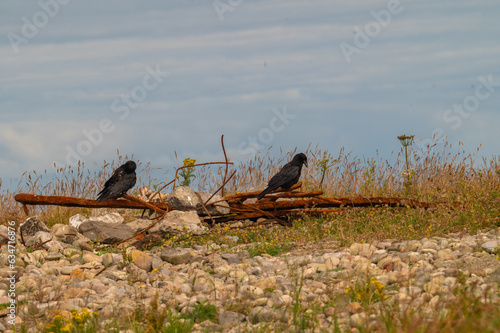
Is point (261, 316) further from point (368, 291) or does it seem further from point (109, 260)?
point (109, 260)

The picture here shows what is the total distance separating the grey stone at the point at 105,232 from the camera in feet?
24.2

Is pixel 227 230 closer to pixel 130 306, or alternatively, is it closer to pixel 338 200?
pixel 338 200

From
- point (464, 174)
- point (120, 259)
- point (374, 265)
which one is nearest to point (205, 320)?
point (374, 265)

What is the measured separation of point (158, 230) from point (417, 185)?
5718 mm

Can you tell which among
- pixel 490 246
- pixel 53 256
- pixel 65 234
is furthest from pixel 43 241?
pixel 490 246

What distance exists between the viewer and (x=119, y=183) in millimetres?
7996

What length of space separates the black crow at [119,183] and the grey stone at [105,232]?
1.30 feet

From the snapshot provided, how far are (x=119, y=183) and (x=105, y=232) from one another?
89 cm

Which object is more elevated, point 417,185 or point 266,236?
point 417,185

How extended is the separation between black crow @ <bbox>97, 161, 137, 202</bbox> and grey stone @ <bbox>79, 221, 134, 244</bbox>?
396 mm

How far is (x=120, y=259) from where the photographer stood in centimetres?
591

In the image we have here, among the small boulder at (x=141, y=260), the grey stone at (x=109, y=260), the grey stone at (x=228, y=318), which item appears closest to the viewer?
the grey stone at (x=228, y=318)

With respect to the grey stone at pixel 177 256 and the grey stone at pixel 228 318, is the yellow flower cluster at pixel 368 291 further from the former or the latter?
the grey stone at pixel 177 256

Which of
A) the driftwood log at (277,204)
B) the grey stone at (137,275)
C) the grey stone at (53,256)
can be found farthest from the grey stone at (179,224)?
the grey stone at (137,275)
